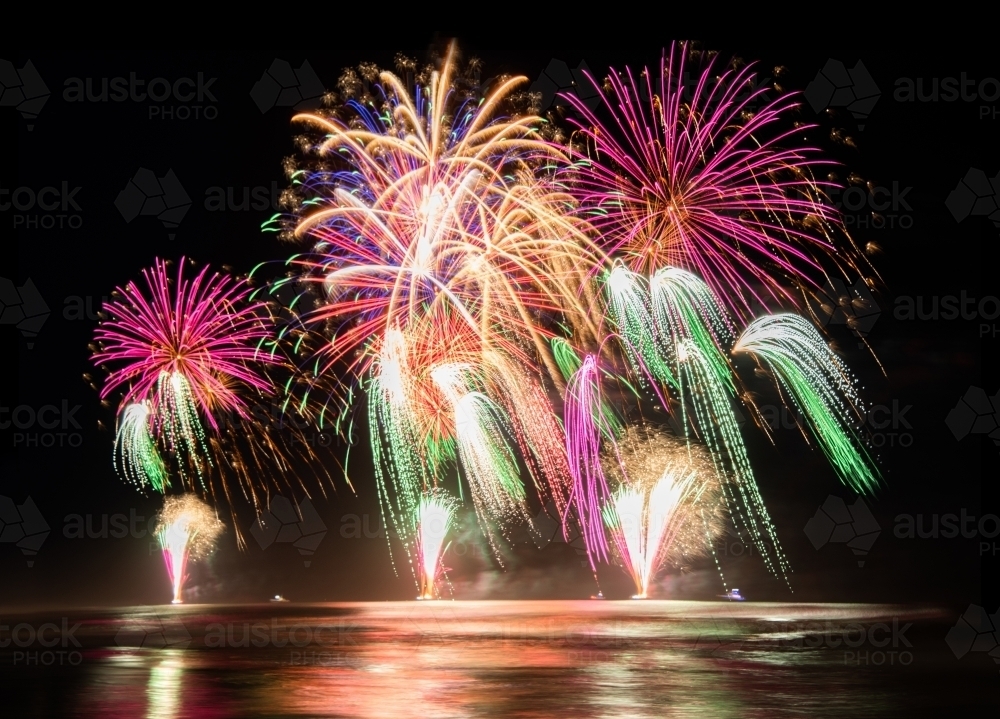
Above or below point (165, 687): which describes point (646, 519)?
above

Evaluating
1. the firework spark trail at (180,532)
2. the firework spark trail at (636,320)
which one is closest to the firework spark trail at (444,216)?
the firework spark trail at (636,320)

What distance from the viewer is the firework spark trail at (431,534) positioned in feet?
115

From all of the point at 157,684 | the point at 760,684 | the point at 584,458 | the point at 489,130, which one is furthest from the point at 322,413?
the point at 760,684

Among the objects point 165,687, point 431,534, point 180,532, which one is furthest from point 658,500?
point 180,532

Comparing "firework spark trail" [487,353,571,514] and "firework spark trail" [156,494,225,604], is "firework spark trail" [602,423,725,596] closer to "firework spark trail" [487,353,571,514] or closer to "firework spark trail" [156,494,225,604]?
"firework spark trail" [487,353,571,514]

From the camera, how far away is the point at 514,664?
2089 cm

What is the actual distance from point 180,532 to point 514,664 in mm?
24430

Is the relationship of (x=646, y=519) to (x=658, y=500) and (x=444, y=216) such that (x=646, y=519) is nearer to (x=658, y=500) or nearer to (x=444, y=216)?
(x=658, y=500)

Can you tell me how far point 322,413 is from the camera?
1224 inches

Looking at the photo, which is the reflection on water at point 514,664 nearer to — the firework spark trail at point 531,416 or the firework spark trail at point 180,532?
the firework spark trail at point 531,416

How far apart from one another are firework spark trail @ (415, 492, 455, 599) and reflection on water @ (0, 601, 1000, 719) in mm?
4577

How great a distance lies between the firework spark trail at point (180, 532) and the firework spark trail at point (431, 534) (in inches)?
426

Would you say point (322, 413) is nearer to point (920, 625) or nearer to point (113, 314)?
point (113, 314)

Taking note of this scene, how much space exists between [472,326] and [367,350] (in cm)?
299
